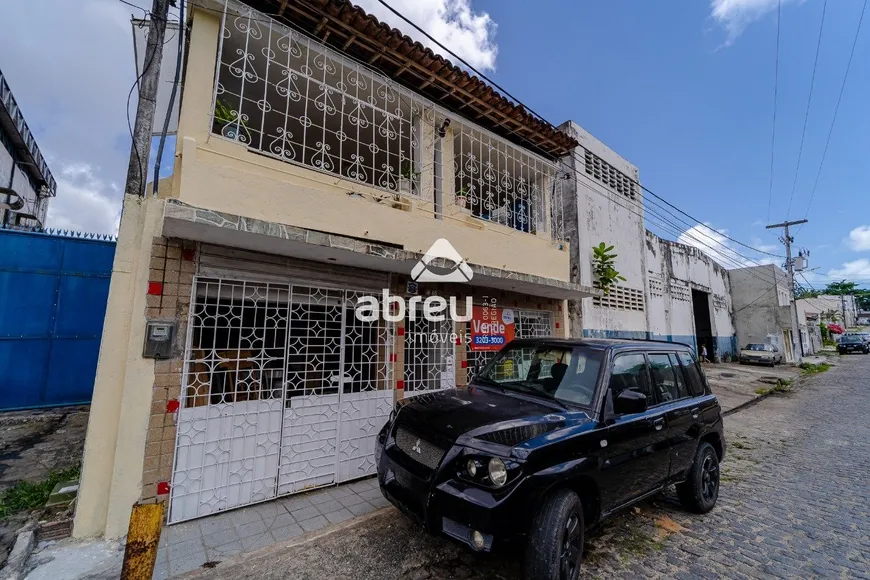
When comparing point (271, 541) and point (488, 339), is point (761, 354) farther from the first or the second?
point (271, 541)

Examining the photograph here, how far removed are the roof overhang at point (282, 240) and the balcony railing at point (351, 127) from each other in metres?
1.10

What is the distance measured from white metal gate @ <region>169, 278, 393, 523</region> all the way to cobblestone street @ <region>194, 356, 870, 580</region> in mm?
984

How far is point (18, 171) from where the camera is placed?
9.60 metres

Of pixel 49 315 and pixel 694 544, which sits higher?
pixel 49 315

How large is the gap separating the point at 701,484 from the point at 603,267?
280 inches

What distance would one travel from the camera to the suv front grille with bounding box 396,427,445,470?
2.67 m

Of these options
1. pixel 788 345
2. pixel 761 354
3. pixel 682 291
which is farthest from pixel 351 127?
pixel 788 345

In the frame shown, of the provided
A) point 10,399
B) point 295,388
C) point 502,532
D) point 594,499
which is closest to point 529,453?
point 502,532

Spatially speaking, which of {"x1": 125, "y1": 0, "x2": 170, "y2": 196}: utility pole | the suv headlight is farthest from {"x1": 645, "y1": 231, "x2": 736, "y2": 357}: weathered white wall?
{"x1": 125, "y1": 0, "x2": 170, "y2": 196}: utility pole

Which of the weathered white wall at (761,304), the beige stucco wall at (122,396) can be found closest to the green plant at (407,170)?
the beige stucco wall at (122,396)

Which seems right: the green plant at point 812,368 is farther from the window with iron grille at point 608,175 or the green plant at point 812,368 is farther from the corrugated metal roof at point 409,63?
the corrugated metal roof at point 409,63

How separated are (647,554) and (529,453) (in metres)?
1.86

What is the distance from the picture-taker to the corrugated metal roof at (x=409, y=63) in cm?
420

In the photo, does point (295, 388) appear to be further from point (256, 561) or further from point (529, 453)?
point (529, 453)
